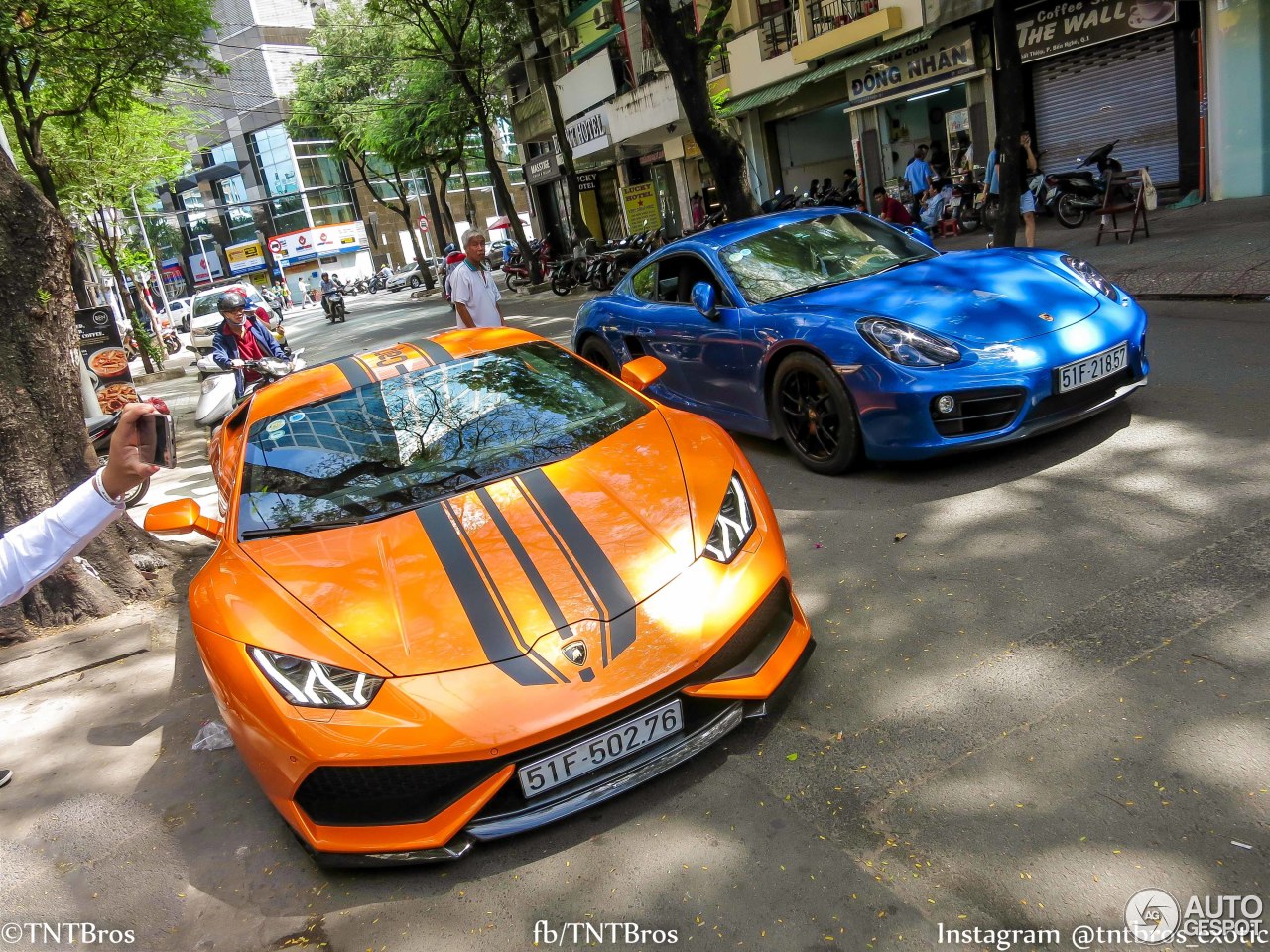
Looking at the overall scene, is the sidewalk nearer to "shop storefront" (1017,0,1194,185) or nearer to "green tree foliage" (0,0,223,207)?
"shop storefront" (1017,0,1194,185)

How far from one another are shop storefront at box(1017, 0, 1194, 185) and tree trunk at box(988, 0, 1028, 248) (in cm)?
470

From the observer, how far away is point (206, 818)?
319 centimetres

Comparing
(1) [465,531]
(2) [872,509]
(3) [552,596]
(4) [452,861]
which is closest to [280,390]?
(1) [465,531]

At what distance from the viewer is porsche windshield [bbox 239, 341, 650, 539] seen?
345 centimetres

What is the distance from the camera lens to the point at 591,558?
2922 millimetres

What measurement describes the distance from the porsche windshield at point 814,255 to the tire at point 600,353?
1.44 m

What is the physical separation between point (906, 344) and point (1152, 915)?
308cm

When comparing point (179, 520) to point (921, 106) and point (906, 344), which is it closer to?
point (906, 344)

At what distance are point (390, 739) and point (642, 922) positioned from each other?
0.81 meters

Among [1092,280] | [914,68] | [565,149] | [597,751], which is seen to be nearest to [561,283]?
A: [565,149]

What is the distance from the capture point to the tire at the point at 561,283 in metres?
23.8

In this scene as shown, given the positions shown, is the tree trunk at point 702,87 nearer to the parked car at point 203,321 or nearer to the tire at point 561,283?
the tire at point 561,283

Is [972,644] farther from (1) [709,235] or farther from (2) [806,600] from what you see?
(1) [709,235]

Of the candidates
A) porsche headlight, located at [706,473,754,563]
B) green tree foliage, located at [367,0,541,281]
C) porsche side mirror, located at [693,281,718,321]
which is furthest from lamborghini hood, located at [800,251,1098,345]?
green tree foliage, located at [367,0,541,281]
